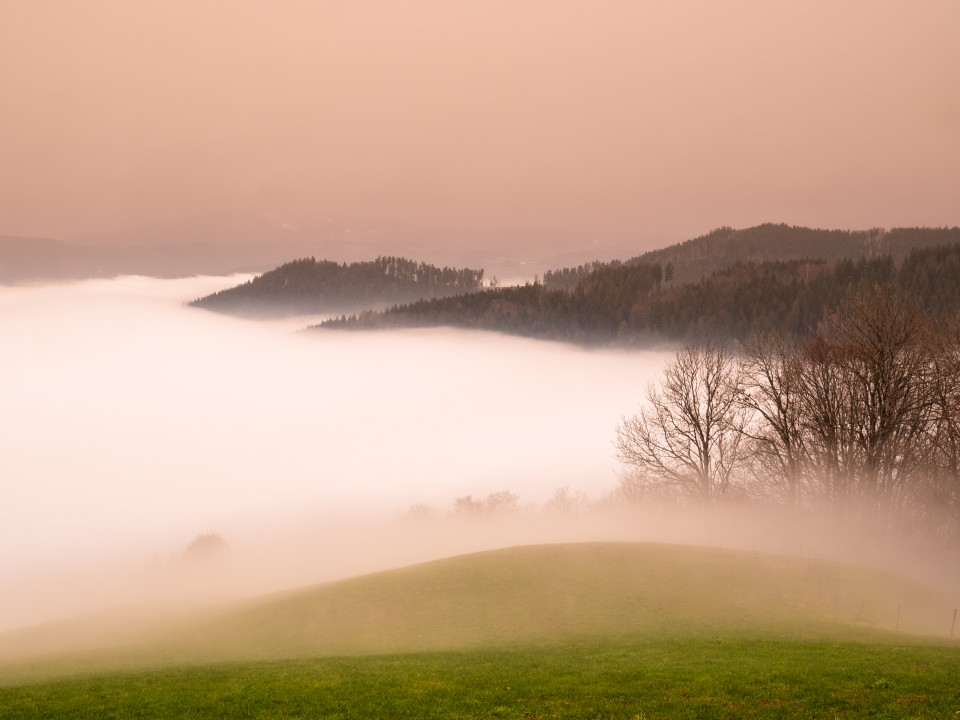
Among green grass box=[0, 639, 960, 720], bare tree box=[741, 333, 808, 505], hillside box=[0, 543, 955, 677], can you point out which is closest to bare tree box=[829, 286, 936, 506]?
bare tree box=[741, 333, 808, 505]

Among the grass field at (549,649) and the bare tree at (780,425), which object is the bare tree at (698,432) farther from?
the grass field at (549,649)

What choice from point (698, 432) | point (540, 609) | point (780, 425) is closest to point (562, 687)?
point (540, 609)

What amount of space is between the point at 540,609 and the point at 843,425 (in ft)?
105

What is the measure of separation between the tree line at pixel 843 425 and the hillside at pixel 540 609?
447 inches

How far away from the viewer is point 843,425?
64.9 m

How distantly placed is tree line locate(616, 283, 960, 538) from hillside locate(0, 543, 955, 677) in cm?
1135

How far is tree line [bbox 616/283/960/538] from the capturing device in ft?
204

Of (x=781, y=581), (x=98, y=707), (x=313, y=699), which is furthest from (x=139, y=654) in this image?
(x=781, y=581)

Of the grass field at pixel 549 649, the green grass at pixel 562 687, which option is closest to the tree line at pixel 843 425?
the grass field at pixel 549 649

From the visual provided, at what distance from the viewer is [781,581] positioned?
52.9 metres

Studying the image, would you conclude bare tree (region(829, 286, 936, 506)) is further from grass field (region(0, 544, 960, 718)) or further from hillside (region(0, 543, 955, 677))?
grass field (region(0, 544, 960, 718))

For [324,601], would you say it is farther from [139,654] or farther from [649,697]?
[649,697]

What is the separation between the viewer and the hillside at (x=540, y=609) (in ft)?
144

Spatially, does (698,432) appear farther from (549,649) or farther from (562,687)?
(562,687)
